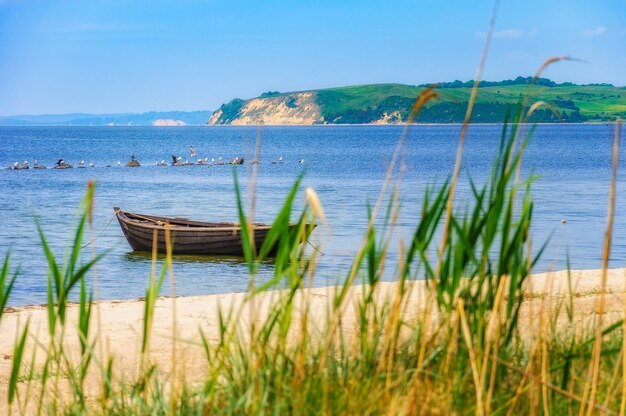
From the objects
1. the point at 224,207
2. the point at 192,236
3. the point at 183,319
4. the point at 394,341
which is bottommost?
the point at 224,207

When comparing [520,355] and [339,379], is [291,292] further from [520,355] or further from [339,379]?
[520,355]

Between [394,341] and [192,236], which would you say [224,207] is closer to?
[192,236]

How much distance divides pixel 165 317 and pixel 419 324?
7078 mm

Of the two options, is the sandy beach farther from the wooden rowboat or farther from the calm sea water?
the wooden rowboat

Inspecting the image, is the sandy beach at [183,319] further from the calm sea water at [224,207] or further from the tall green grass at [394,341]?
the tall green grass at [394,341]

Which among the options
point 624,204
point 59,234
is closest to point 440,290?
point 59,234

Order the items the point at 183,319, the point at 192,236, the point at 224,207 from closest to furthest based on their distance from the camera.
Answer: the point at 183,319 < the point at 192,236 < the point at 224,207

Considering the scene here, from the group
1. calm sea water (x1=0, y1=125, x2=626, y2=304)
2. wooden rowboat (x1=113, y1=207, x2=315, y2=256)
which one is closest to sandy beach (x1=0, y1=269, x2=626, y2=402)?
calm sea water (x1=0, y1=125, x2=626, y2=304)

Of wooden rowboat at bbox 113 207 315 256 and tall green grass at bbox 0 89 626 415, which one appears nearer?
tall green grass at bbox 0 89 626 415

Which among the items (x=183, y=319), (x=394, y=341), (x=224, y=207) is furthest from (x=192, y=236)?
(x=394, y=341)

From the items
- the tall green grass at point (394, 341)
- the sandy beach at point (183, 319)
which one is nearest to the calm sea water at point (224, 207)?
the tall green grass at point (394, 341)

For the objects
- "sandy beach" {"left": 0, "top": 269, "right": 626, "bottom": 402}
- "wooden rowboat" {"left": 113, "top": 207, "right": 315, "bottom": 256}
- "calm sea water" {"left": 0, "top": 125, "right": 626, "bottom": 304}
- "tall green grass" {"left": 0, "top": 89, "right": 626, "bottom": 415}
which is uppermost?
"tall green grass" {"left": 0, "top": 89, "right": 626, "bottom": 415}

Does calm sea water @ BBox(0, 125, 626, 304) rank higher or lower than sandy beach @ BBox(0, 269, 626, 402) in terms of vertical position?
lower

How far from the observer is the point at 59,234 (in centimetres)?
2750
